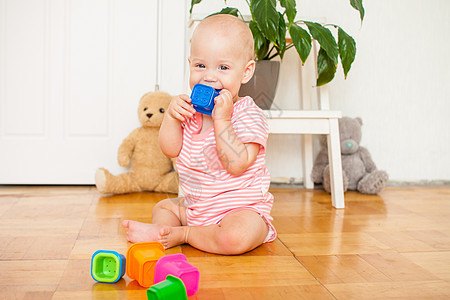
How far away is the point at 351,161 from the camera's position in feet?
5.71

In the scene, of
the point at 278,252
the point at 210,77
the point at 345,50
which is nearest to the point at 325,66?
the point at 345,50

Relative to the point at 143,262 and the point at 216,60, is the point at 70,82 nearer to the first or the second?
the point at 216,60

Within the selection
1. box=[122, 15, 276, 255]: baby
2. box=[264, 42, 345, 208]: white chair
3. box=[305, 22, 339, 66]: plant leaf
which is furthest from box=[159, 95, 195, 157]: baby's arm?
box=[305, 22, 339, 66]: plant leaf

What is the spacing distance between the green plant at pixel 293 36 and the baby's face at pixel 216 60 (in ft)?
1.00

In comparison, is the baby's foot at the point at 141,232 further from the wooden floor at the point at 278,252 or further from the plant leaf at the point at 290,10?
the plant leaf at the point at 290,10

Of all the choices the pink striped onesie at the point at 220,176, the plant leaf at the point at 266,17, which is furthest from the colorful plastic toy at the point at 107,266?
the plant leaf at the point at 266,17

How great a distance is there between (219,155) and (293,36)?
0.54 meters

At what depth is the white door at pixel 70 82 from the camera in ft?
5.49

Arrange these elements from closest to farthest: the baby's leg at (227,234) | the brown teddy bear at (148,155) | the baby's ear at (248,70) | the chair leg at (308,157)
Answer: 1. the baby's leg at (227,234)
2. the baby's ear at (248,70)
3. the brown teddy bear at (148,155)
4. the chair leg at (308,157)

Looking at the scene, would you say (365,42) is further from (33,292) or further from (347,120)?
(33,292)

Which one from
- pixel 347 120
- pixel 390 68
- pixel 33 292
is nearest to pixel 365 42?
pixel 390 68

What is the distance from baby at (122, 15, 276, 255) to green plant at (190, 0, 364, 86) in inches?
10.1

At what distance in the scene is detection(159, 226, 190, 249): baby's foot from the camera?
941mm

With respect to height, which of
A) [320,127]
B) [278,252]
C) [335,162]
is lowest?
[278,252]
